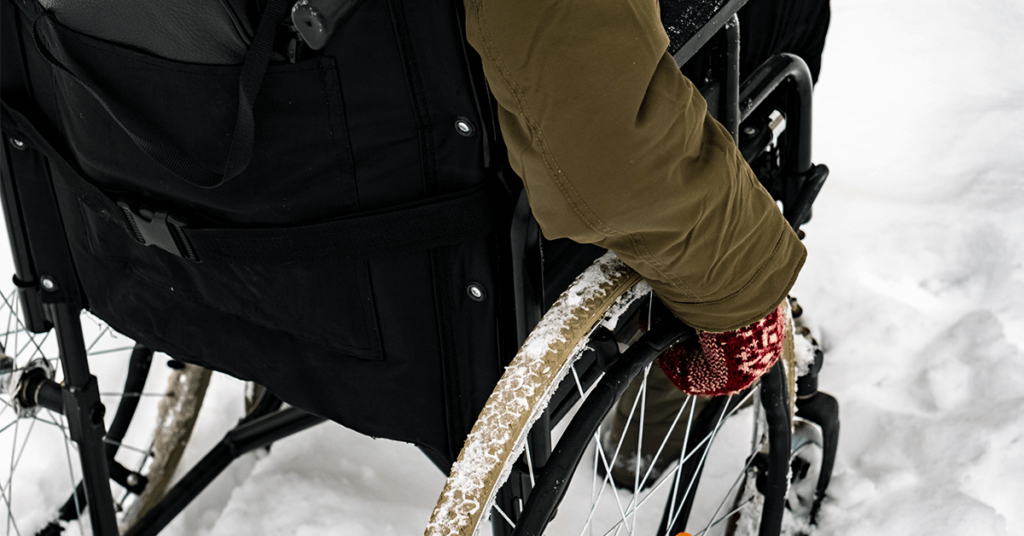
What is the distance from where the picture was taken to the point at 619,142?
0.67 meters

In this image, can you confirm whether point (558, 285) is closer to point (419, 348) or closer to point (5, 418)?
point (419, 348)

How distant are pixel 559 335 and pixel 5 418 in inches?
65.8

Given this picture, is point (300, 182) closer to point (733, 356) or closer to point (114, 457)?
point (733, 356)

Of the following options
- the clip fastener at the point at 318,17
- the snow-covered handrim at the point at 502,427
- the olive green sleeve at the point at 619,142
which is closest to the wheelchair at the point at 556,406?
the snow-covered handrim at the point at 502,427

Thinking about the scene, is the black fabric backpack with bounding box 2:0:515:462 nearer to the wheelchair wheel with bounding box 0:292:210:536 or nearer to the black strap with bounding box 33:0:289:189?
the black strap with bounding box 33:0:289:189

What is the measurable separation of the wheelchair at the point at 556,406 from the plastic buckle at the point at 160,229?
0.18 metres

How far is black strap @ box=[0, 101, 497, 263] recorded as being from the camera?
79cm

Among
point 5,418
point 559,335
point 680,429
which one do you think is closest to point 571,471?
point 559,335

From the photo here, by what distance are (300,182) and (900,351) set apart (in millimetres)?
1459

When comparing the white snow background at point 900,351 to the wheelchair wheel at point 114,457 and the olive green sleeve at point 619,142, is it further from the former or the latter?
the olive green sleeve at point 619,142

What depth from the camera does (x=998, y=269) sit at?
1940 millimetres

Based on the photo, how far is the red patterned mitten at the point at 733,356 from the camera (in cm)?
93

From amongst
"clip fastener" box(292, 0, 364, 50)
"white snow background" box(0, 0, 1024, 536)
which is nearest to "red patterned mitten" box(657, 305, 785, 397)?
"clip fastener" box(292, 0, 364, 50)

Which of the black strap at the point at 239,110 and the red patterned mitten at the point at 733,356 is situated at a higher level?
the black strap at the point at 239,110
